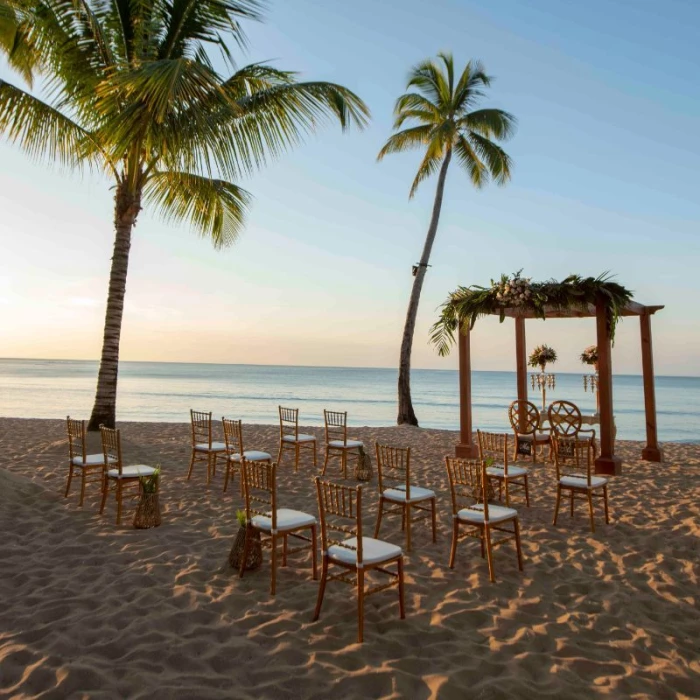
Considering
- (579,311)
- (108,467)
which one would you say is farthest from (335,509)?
(579,311)

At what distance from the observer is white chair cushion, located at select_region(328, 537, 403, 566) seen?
10.9ft

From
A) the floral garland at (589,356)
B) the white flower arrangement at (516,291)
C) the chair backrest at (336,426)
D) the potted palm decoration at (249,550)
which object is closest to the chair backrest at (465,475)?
the potted palm decoration at (249,550)

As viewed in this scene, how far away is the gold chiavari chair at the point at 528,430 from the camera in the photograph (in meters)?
8.98

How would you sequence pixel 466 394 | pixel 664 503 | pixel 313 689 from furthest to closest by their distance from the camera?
pixel 466 394, pixel 664 503, pixel 313 689

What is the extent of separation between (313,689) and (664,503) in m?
5.45

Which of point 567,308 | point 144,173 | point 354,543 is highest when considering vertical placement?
point 144,173

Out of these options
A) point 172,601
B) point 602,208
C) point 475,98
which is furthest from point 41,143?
point 602,208

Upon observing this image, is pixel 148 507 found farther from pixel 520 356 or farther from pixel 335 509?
pixel 520 356

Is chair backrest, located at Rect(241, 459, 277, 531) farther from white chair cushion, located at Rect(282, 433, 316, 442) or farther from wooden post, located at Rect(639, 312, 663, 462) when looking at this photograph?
wooden post, located at Rect(639, 312, 663, 462)

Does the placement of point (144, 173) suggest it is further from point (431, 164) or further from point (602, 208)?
point (602, 208)

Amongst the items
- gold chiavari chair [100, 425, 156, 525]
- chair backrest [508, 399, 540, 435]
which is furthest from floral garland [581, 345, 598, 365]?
gold chiavari chair [100, 425, 156, 525]

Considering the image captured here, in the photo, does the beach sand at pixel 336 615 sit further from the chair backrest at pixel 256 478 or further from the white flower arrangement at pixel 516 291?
the white flower arrangement at pixel 516 291

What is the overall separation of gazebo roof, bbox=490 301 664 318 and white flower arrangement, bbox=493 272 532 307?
2.25ft

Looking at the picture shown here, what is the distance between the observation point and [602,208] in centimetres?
1423
